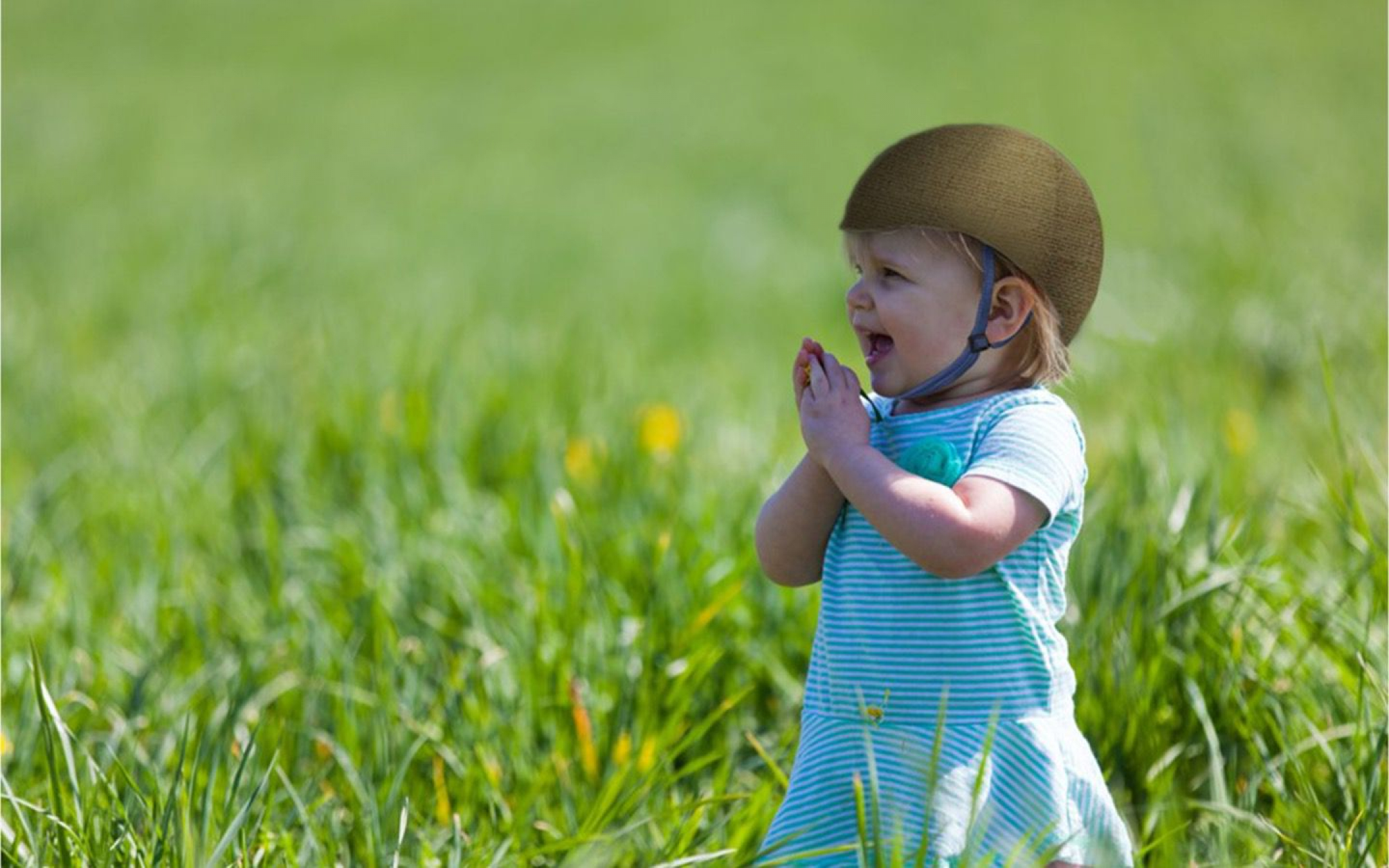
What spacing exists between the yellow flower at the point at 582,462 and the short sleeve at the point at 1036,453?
6.06ft

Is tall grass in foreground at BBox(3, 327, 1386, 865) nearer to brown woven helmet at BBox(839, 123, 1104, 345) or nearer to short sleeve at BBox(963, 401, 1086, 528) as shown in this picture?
short sleeve at BBox(963, 401, 1086, 528)

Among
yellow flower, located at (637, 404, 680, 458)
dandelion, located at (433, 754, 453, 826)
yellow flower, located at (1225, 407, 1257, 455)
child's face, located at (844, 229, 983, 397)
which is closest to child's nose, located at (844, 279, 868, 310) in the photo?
child's face, located at (844, 229, 983, 397)

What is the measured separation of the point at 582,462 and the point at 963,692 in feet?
6.37

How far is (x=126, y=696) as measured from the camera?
2.56m

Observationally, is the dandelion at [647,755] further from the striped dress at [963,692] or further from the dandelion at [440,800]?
the striped dress at [963,692]

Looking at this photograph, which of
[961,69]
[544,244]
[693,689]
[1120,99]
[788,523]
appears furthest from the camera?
[961,69]

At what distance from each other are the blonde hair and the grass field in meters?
0.58

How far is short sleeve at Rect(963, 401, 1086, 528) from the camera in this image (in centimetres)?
171

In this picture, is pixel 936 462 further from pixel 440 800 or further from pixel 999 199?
pixel 440 800

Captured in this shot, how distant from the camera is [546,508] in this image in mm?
3350

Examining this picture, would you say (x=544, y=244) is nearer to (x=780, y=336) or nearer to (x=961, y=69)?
(x=780, y=336)

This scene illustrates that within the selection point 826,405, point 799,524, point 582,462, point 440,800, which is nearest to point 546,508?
point 582,462

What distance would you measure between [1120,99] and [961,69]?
238 centimetres

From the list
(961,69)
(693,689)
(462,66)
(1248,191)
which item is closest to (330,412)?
(693,689)
